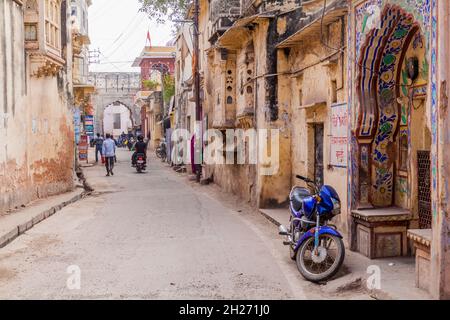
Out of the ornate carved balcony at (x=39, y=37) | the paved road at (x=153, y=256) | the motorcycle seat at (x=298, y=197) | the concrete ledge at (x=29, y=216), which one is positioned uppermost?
the ornate carved balcony at (x=39, y=37)

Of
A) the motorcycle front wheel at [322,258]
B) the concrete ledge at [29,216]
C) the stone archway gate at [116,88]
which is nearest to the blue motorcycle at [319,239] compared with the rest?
the motorcycle front wheel at [322,258]

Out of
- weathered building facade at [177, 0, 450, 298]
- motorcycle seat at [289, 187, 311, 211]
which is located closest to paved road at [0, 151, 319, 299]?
motorcycle seat at [289, 187, 311, 211]

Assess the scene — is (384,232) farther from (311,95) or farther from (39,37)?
(39,37)

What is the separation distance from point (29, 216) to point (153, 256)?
4.35 m

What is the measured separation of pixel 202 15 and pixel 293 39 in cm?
1202

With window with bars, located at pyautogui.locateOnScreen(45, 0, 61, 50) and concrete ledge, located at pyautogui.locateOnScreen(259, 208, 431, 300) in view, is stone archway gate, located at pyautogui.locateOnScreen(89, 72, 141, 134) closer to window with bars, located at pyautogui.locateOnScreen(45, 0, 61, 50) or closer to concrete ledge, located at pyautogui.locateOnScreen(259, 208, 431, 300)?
window with bars, located at pyautogui.locateOnScreen(45, 0, 61, 50)

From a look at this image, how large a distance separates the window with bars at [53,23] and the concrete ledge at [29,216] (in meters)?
3.83

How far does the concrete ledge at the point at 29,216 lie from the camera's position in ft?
33.2

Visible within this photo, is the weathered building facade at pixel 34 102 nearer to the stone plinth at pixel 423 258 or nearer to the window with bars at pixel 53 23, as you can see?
the window with bars at pixel 53 23

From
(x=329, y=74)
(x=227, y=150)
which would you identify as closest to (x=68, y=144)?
(x=227, y=150)

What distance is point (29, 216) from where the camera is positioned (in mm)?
11914

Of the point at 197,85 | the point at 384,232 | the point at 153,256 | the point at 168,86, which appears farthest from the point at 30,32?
the point at 168,86
